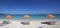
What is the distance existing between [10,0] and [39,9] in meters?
0.42

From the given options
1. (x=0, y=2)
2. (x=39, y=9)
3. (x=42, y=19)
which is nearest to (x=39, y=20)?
(x=42, y=19)

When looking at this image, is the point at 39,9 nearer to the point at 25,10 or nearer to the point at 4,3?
the point at 25,10

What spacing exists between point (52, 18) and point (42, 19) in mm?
138

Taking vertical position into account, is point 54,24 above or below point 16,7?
below

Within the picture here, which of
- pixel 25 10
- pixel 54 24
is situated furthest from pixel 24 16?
pixel 54 24

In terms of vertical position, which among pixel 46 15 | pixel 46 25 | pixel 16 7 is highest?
pixel 16 7

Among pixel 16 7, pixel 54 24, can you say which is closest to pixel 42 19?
pixel 54 24

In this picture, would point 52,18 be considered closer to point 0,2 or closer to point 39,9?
point 39,9

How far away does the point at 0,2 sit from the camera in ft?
5.23

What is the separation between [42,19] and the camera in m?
1.63

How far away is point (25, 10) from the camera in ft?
5.30

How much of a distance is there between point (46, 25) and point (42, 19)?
10 centimetres

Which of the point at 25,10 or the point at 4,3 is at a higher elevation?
the point at 4,3

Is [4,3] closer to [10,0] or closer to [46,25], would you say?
[10,0]
